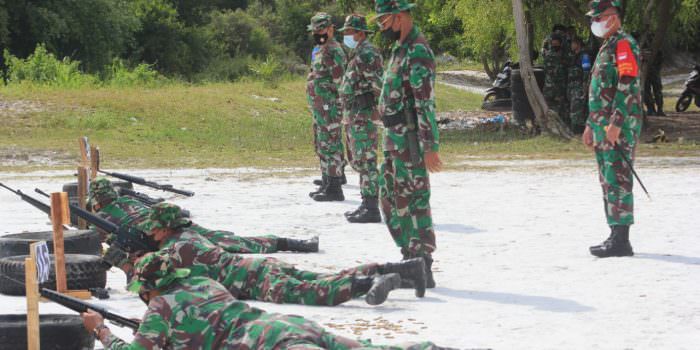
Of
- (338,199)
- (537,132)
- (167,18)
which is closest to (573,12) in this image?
(537,132)

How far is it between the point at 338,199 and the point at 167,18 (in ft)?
126

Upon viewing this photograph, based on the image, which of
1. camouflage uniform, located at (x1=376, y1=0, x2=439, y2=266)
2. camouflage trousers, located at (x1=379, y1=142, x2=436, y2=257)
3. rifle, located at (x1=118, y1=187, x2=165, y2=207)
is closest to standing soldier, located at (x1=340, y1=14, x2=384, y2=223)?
rifle, located at (x1=118, y1=187, x2=165, y2=207)

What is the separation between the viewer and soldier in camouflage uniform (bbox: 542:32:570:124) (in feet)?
74.4

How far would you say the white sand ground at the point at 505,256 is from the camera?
661 centimetres

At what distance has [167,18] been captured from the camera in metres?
50.2

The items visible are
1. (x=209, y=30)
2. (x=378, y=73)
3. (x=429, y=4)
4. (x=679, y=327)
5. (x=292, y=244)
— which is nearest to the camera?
(x=679, y=327)

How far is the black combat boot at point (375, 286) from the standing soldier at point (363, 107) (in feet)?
13.4

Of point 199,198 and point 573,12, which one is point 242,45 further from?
point 199,198

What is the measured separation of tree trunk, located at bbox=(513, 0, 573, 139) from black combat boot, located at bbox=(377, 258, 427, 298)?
1466 centimetres

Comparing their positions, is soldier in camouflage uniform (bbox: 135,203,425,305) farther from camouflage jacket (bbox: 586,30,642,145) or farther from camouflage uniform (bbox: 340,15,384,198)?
camouflage uniform (bbox: 340,15,384,198)

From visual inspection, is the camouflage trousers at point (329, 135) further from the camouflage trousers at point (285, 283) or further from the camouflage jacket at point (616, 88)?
the camouflage trousers at point (285, 283)

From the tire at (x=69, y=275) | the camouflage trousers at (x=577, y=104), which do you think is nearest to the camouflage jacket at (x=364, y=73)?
the tire at (x=69, y=275)

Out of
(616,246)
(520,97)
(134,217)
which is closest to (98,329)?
(134,217)

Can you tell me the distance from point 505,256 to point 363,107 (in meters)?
2.46
